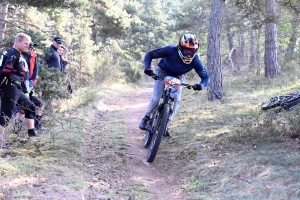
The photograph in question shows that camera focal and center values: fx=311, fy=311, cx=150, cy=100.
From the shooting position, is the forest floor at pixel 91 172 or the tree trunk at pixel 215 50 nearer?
the forest floor at pixel 91 172

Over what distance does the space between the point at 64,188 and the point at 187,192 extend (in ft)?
5.23

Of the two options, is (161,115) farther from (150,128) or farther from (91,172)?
(91,172)

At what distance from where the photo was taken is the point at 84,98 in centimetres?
1059

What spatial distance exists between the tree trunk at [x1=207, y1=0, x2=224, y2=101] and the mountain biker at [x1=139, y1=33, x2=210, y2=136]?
4.30 metres

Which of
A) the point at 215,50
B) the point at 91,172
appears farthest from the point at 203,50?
the point at 91,172

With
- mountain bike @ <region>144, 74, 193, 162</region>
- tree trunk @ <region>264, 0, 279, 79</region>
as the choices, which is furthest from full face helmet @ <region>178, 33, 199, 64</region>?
tree trunk @ <region>264, 0, 279, 79</region>

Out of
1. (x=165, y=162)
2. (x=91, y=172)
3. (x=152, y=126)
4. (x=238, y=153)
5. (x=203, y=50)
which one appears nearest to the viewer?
(x=91, y=172)

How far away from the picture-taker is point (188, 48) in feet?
17.7

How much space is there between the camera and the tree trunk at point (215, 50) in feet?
32.2

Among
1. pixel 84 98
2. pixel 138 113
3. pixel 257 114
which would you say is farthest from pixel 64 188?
pixel 84 98

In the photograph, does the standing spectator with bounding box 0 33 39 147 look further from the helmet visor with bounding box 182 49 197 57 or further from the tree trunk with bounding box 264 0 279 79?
the tree trunk with bounding box 264 0 279 79

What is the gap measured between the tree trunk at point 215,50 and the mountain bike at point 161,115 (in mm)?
4650

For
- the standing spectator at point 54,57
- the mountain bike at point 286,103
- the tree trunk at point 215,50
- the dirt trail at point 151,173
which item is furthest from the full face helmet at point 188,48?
the tree trunk at point 215,50

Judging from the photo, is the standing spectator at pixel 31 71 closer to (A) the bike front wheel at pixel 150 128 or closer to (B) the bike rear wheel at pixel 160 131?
(A) the bike front wheel at pixel 150 128
